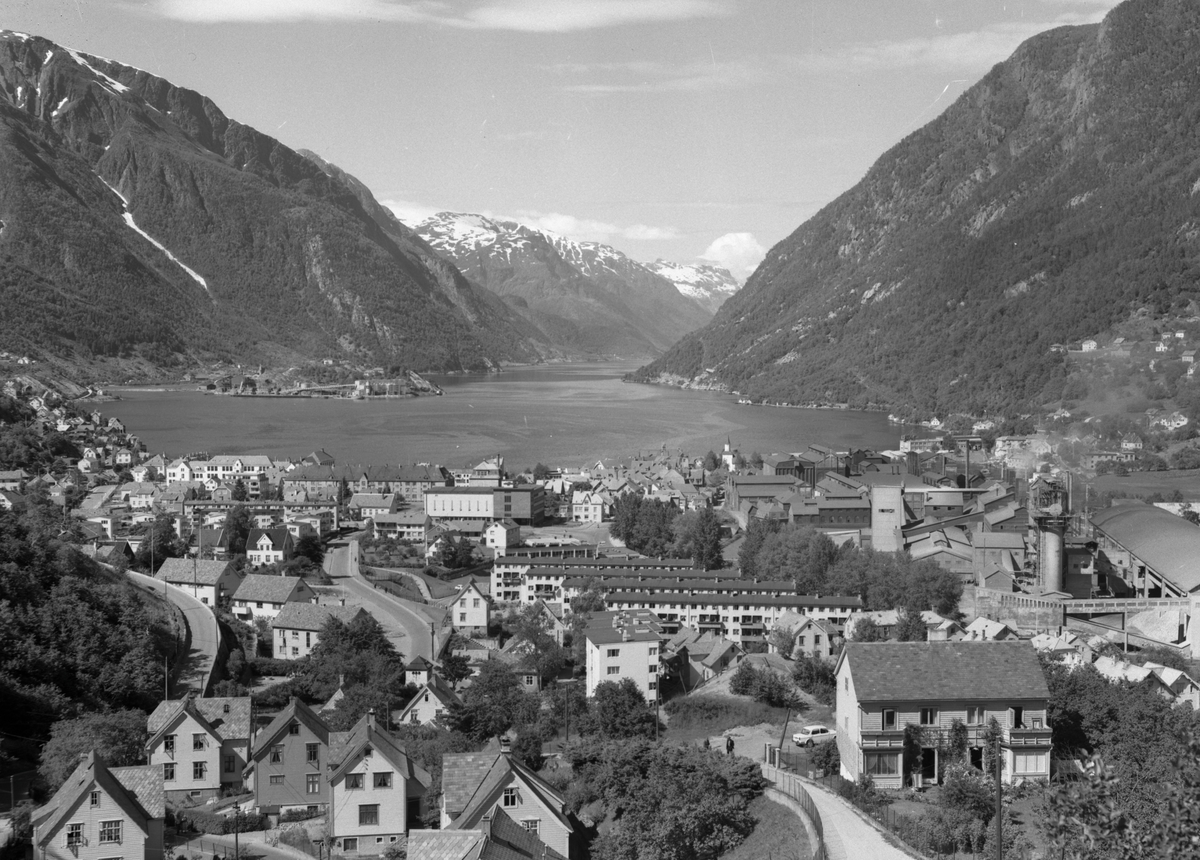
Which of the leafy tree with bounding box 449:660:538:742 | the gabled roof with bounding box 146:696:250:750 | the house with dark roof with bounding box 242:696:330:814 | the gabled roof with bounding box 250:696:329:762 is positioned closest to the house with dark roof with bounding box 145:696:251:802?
the gabled roof with bounding box 146:696:250:750

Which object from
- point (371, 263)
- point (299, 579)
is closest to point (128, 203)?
point (371, 263)

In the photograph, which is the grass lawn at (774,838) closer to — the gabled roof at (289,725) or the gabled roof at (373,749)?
the gabled roof at (373,749)

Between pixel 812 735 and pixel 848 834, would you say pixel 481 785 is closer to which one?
pixel 848 834

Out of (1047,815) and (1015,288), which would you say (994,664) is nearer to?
(1047,815)

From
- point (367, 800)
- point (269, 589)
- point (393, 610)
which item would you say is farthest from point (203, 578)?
point (367, 800)

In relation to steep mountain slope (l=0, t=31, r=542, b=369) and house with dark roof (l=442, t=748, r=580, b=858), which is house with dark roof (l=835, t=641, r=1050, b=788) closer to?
house with dark roof (l=442, t=748, r=580, b=858)

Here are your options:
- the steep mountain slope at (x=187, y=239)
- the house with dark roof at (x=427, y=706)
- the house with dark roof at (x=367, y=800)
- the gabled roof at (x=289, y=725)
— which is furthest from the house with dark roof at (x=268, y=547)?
the steep mountain slope at (x=187, y=239)
